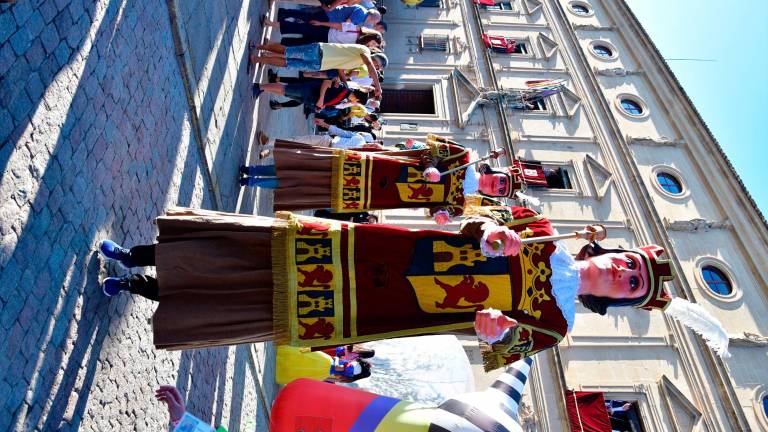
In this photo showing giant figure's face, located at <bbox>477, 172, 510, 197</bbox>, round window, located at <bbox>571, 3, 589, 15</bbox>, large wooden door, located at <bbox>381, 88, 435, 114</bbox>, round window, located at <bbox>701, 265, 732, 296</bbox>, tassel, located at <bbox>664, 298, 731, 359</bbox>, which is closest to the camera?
tassel, located at <bbox>664, 298, 731, 359</bbox>

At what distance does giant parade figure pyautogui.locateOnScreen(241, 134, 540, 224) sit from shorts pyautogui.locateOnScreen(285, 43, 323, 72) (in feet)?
3.99

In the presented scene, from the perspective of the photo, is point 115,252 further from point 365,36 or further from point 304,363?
point 365,36

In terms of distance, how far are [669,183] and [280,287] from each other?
Answer: 12.4 metres

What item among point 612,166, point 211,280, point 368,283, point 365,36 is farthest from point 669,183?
point 211,280

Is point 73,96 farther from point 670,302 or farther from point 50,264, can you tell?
point 670,302

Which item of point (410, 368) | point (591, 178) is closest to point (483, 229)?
point (410, 368)

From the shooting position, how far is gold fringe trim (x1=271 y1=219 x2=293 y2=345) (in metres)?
3.79

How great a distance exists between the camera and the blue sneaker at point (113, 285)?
3.99 meters

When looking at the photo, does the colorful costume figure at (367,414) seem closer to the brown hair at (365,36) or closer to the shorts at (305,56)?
the shorts at (305,56)

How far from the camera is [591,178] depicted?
1328 cm

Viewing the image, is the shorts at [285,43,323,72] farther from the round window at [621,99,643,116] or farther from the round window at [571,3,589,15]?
the round window at [571,3,589,15]

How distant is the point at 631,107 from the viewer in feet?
49.2

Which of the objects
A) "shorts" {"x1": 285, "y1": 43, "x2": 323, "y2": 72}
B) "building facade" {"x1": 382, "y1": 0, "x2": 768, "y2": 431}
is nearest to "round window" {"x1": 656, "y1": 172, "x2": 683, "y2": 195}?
"building facade" {"x1": 382, "y1": 0, "x2": 768, "y2": 431}

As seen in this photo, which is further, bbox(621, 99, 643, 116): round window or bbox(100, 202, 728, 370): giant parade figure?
bbox(621, 99, 643, 116): round window
